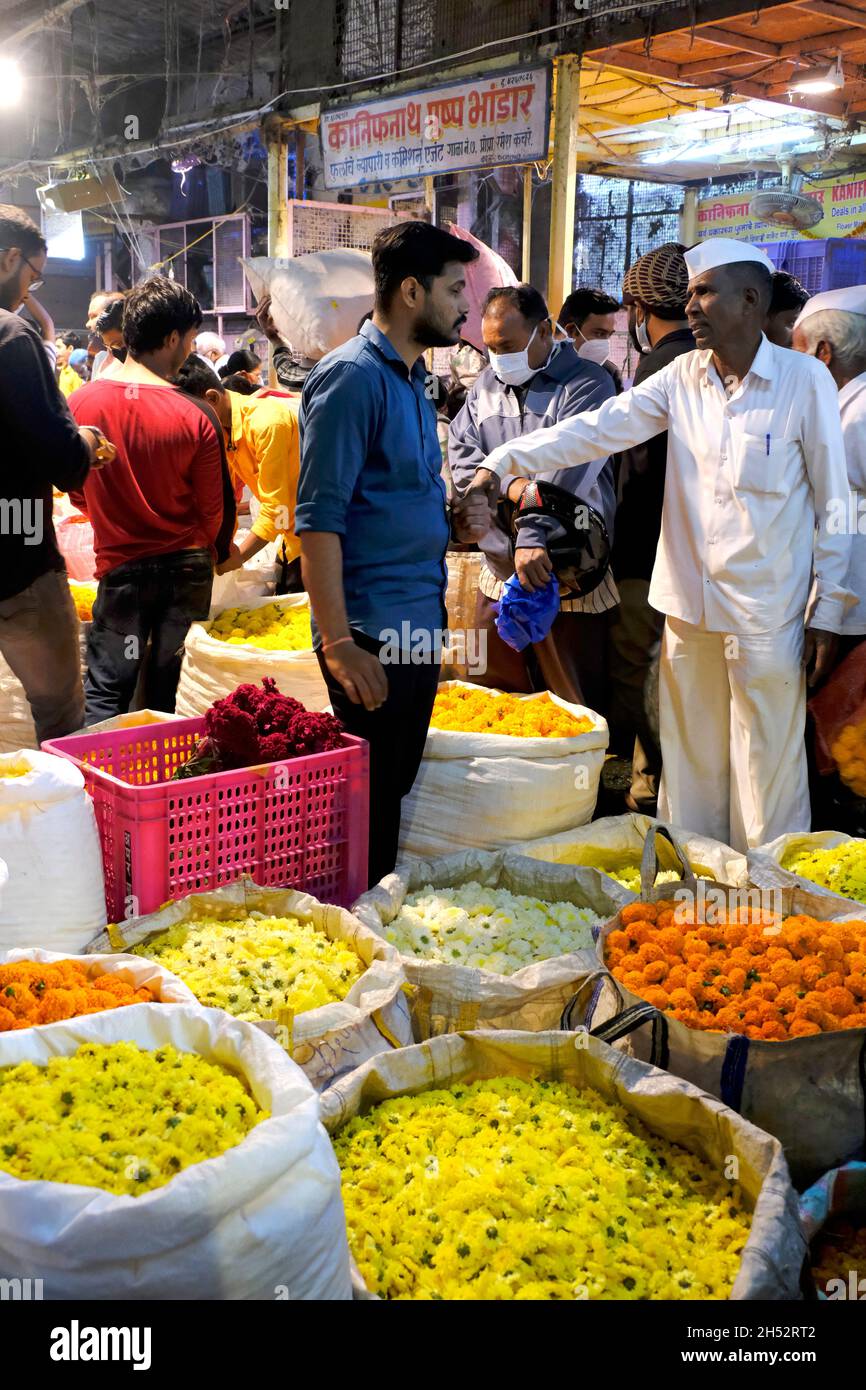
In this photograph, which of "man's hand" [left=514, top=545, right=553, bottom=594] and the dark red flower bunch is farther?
"man's hand" [left=514, top=545, right=553, bottom=594]

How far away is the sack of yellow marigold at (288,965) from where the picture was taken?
2227mm

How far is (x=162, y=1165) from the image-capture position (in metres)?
1.50

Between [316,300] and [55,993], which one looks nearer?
[55,993]

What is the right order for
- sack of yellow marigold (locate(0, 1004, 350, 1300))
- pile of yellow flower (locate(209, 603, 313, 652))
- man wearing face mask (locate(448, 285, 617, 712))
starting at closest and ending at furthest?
sack of yellow marigold (locate(0, 1004, 350, 1300)), man wearing face mask (locate(448, 285, 617, 712)), pile of yellow flower (locate(209, 603, 313, 652))

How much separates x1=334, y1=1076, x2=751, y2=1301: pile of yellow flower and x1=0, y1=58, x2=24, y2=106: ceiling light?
39.4ft

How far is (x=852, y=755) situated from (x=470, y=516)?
1357 millimetres

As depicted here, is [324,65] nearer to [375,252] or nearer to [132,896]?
[375,252]

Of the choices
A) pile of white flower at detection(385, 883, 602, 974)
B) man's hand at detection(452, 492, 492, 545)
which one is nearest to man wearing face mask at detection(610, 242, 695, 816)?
man's hand at detection(452, 492, 492, 545)

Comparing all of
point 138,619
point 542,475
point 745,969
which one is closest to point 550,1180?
point 745,969

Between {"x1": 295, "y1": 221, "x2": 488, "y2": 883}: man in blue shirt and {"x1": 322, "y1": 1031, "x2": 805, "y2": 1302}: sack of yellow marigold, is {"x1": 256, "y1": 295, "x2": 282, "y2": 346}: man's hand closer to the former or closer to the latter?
{"x1": 295, "y1": 221, "x2": 488, "y2": 883}: man in blue shirt

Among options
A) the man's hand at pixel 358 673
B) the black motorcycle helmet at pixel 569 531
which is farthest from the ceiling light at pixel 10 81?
the man's hand at pixel 358 673

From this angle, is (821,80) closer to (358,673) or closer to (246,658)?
(246,658)

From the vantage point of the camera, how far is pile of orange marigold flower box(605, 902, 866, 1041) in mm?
2111
